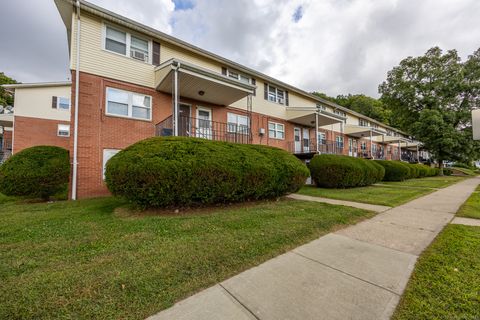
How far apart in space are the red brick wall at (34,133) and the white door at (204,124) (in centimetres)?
1334

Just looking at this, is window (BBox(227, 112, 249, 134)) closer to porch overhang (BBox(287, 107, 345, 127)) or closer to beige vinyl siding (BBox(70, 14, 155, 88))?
porch overhang (BBox(287, 107, 345, 127))

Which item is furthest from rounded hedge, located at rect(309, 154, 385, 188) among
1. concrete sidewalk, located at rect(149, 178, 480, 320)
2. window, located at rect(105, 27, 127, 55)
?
window, located at rect(105, 27, 127, 55)

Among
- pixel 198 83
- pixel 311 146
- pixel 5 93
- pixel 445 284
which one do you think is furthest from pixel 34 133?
pixel 445 284

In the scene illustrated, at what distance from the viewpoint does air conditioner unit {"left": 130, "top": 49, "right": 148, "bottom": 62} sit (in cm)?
923

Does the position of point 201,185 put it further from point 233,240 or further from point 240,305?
point 240,305

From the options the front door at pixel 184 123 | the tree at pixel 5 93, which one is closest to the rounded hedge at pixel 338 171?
the front door at pixel 184 123

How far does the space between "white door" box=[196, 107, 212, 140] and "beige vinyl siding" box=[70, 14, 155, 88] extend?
3012 mm

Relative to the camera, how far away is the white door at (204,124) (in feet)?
34.2

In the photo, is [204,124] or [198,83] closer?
[198,83]

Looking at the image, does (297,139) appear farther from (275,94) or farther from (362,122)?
(362,122)

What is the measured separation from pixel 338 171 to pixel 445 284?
888 centimetres

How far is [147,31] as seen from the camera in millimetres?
9211

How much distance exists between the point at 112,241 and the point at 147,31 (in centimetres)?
929

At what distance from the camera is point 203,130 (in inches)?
423
